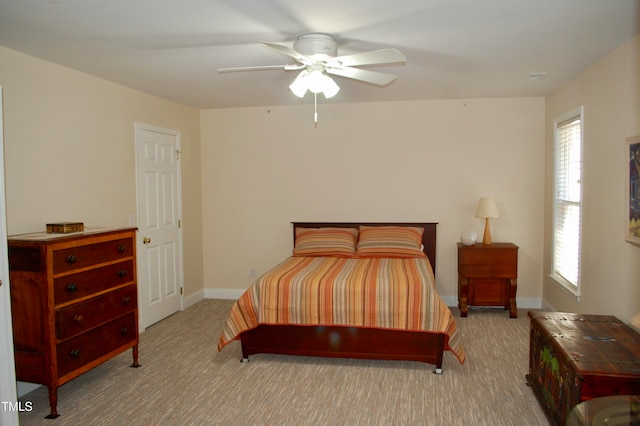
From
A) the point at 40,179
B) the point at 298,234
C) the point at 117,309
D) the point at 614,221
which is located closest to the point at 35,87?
the point at 40,179

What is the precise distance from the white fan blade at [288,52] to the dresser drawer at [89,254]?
185 centimetres

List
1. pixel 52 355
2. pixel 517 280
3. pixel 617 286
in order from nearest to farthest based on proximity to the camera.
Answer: pixel 52 355, pixel 617 286, pixel 517 280

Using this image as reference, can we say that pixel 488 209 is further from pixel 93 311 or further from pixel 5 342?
pixel 5 342

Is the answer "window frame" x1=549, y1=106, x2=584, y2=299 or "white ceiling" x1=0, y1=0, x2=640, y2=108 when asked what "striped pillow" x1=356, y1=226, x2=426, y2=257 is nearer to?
"window frame" x1=549, y1=106, x2=584, y2=299

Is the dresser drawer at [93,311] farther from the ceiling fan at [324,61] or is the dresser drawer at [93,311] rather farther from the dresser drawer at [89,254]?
the ceiling fan at [324,61]

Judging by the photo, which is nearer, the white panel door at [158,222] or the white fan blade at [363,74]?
the white fan blade at [363,74]

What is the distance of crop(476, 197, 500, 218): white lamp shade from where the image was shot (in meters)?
4.84

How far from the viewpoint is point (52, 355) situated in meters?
2.82

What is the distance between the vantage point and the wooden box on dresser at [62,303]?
2801 mm

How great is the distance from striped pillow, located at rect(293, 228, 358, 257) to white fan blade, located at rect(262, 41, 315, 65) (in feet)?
8.05

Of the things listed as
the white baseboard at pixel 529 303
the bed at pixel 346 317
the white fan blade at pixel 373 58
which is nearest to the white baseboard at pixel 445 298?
the white baseboard at pixel 529 303

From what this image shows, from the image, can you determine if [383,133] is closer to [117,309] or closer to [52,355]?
[117,309]

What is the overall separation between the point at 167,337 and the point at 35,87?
2461 mm

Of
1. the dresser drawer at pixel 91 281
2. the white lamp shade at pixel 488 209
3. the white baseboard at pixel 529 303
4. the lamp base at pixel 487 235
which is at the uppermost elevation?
the white lamp shade at pixel 488 209
